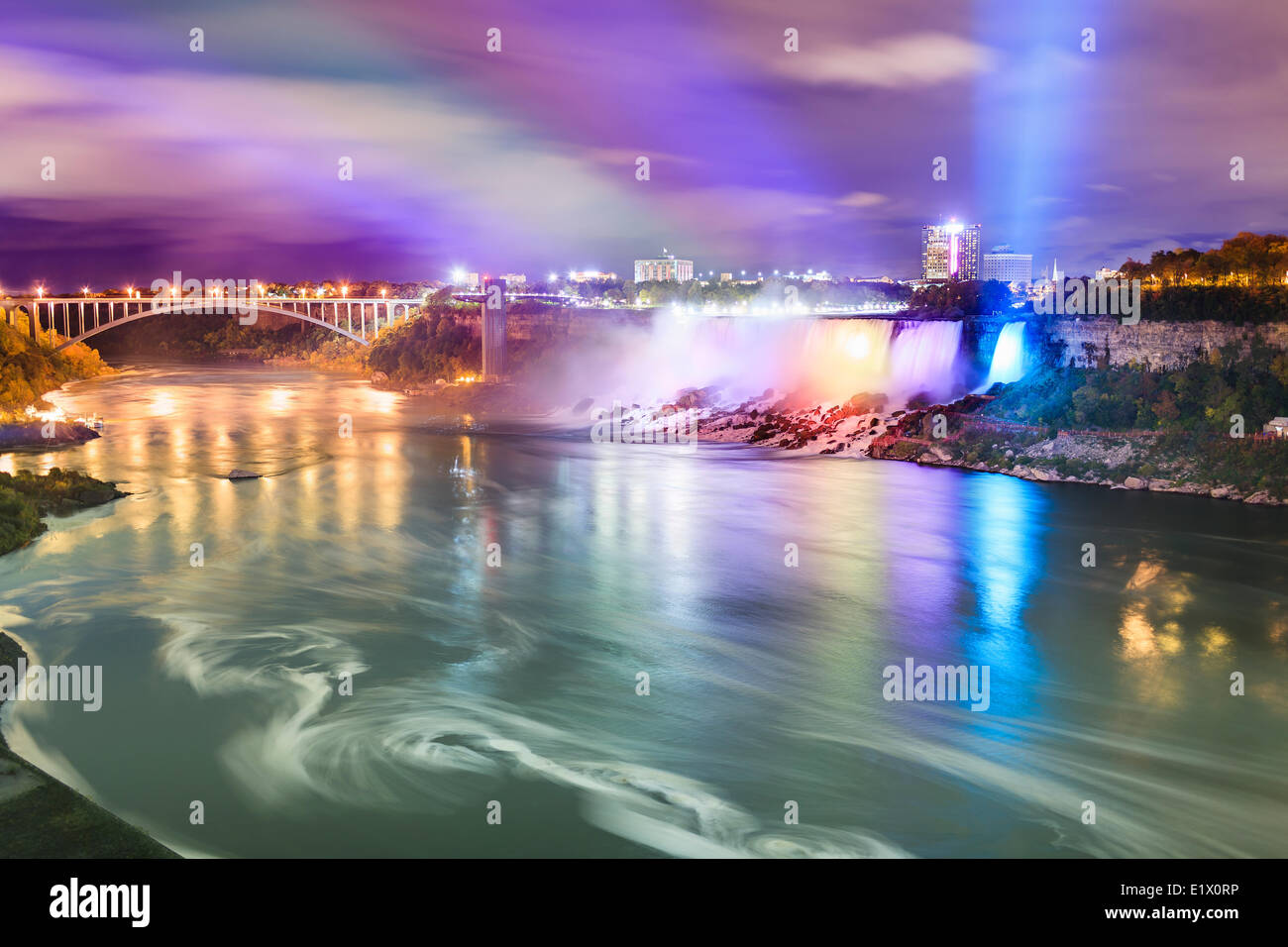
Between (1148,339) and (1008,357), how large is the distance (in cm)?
620

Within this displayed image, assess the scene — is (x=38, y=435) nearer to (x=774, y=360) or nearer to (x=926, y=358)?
(x=774, y=360)

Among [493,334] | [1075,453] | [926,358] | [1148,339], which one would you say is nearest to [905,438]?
[1075,453]

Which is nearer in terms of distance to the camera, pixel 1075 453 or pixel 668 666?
pixel 668 666

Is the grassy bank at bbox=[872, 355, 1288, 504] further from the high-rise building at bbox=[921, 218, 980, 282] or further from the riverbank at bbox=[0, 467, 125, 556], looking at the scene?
the high-rise building at bbox=[921, 218, 980, 282]

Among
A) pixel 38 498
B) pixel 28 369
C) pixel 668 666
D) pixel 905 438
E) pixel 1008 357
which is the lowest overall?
pixel 668 666

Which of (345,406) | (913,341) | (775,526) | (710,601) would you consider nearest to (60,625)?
(710,601)

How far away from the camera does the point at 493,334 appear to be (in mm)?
57406

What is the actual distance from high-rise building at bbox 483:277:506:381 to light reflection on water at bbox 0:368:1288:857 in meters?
32.2

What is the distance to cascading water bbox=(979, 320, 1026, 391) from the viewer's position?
32531mm

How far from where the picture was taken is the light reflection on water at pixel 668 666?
30.6 feet

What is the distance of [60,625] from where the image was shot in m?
14.5

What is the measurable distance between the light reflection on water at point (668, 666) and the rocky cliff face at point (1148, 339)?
5191 millimetres

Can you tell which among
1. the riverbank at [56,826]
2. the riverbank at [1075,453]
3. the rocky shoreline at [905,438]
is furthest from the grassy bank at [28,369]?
the riverbank at [56,826]

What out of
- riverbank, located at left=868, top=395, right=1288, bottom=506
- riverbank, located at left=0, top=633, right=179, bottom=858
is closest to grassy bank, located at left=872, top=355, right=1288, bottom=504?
riverbank, located at left=868, top=395, right=1288, bottom=506
